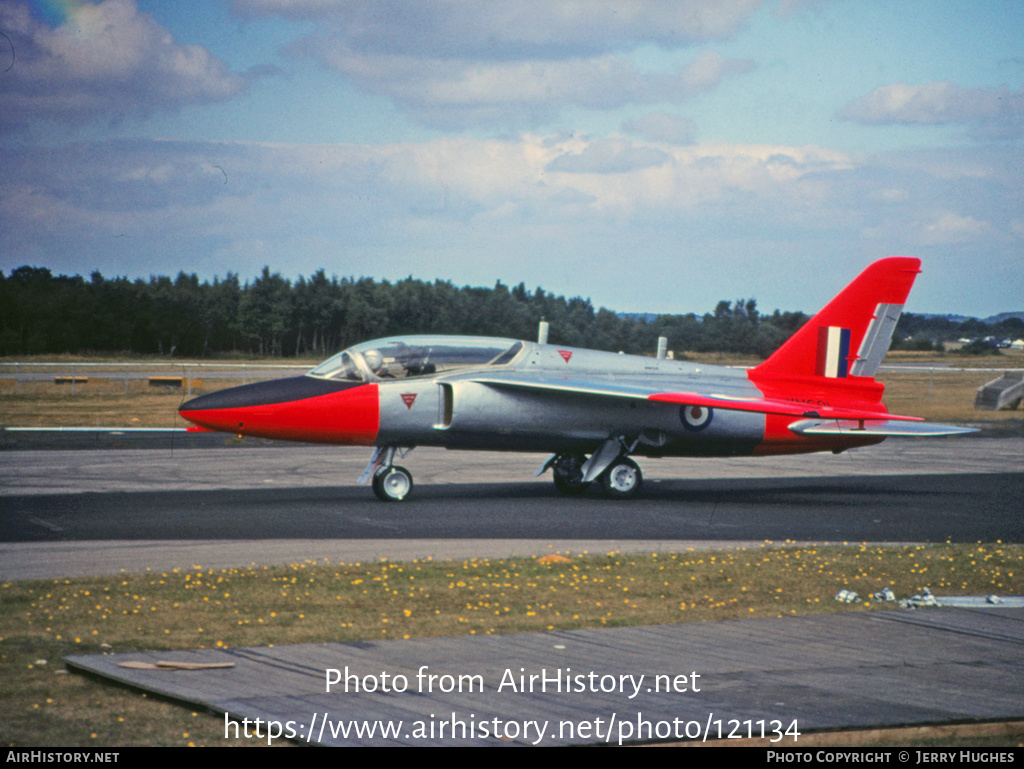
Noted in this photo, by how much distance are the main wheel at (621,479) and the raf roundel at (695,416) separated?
1217 mm

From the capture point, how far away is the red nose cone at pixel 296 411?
1598 centimetres

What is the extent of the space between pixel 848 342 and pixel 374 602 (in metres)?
13.5

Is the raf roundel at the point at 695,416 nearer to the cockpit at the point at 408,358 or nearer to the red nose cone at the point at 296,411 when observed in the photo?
the cockpit at the point at 408,358

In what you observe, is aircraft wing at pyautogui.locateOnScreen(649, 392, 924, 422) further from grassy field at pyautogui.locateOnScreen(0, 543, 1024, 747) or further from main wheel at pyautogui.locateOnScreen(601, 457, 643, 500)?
grassy field at pyautogui.locateOnScreen(0, 543, 1024, 747)

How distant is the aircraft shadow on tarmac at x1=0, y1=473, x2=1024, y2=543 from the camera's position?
1352 cm

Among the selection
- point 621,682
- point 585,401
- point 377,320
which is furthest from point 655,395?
point 377,320

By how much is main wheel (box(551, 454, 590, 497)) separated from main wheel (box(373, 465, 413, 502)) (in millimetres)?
3053

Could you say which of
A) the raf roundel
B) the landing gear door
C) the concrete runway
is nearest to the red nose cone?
the landing gear door

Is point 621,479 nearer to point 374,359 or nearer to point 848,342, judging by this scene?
point 374,359

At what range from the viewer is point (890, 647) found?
6992mm

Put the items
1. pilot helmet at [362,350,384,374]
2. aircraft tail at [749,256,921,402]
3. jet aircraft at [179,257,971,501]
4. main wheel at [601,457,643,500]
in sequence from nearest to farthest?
1. jet aircraft at [179,257,971,501]
2. pilot helmet at [362,350,384,374]
3. main wheel at [601,457,643,500]
4. aircraft tail at [749,256,921,402]

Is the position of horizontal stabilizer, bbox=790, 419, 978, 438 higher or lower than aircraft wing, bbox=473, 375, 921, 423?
lower

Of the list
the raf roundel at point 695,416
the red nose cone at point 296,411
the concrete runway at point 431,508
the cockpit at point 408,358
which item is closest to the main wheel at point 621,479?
the concrete runway at point 431,508


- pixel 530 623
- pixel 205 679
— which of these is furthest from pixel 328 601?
pixel 205 679
